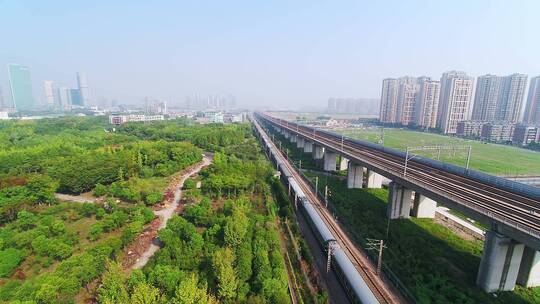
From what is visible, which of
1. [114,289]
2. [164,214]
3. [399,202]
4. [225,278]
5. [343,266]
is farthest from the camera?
[164,214]

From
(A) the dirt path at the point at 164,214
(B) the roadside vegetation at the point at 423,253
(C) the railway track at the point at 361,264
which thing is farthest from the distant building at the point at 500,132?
(A) the dirt path at the point at 164,214

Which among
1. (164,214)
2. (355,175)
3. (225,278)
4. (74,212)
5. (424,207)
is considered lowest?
(164,214)

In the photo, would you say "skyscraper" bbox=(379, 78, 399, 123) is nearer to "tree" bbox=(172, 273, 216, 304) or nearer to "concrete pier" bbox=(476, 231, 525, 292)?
"concrete pier" bbox=(476, 231, 525, 292)

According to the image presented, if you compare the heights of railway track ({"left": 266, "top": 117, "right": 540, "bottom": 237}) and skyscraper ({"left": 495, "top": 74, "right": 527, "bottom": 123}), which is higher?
skyscraper ({"left": 495, "top": 74, "right": 527, "bottom": 123})

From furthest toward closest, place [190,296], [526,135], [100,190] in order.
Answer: [526,135] < [100,190] < [190,296]

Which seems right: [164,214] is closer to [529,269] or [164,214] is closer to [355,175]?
[355,175]

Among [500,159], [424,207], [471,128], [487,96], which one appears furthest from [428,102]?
[424,207]

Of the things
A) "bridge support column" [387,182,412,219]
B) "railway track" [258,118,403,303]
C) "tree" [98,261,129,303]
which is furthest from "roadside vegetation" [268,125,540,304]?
"tree" [98,261,129,303]
